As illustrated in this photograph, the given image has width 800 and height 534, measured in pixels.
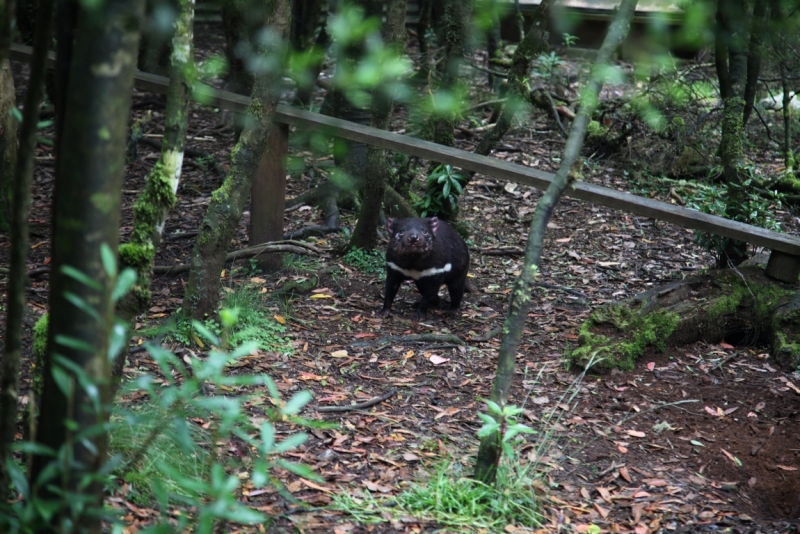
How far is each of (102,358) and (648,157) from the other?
20.1 feet

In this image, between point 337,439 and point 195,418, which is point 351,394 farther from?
point 195,418

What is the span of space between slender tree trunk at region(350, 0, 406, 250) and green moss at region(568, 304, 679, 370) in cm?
167

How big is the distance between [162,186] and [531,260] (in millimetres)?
1345

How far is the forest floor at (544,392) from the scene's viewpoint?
2.92 m

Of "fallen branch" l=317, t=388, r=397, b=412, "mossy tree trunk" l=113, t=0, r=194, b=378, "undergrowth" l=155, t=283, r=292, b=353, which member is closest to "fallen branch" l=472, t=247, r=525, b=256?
"undergrowth" l=155, t=283, r=292, b=353

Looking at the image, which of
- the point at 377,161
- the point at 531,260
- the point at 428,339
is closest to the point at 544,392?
the point at 428,339

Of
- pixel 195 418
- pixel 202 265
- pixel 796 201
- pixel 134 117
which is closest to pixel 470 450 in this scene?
pixel 195 418

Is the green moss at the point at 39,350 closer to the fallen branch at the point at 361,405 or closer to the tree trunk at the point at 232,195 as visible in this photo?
the fallen branch at the point at 361,405

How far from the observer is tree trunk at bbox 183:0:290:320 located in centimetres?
395

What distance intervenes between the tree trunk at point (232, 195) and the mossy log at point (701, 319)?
1.92m

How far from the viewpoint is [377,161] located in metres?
5.02

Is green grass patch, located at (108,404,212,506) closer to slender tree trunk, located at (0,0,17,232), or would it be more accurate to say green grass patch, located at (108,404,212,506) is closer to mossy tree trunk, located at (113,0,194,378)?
mossy tree trunk, located at (113,0,194,378)

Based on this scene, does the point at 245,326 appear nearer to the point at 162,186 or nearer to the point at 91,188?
the point at 162,186

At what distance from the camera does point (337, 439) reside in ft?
10.5
